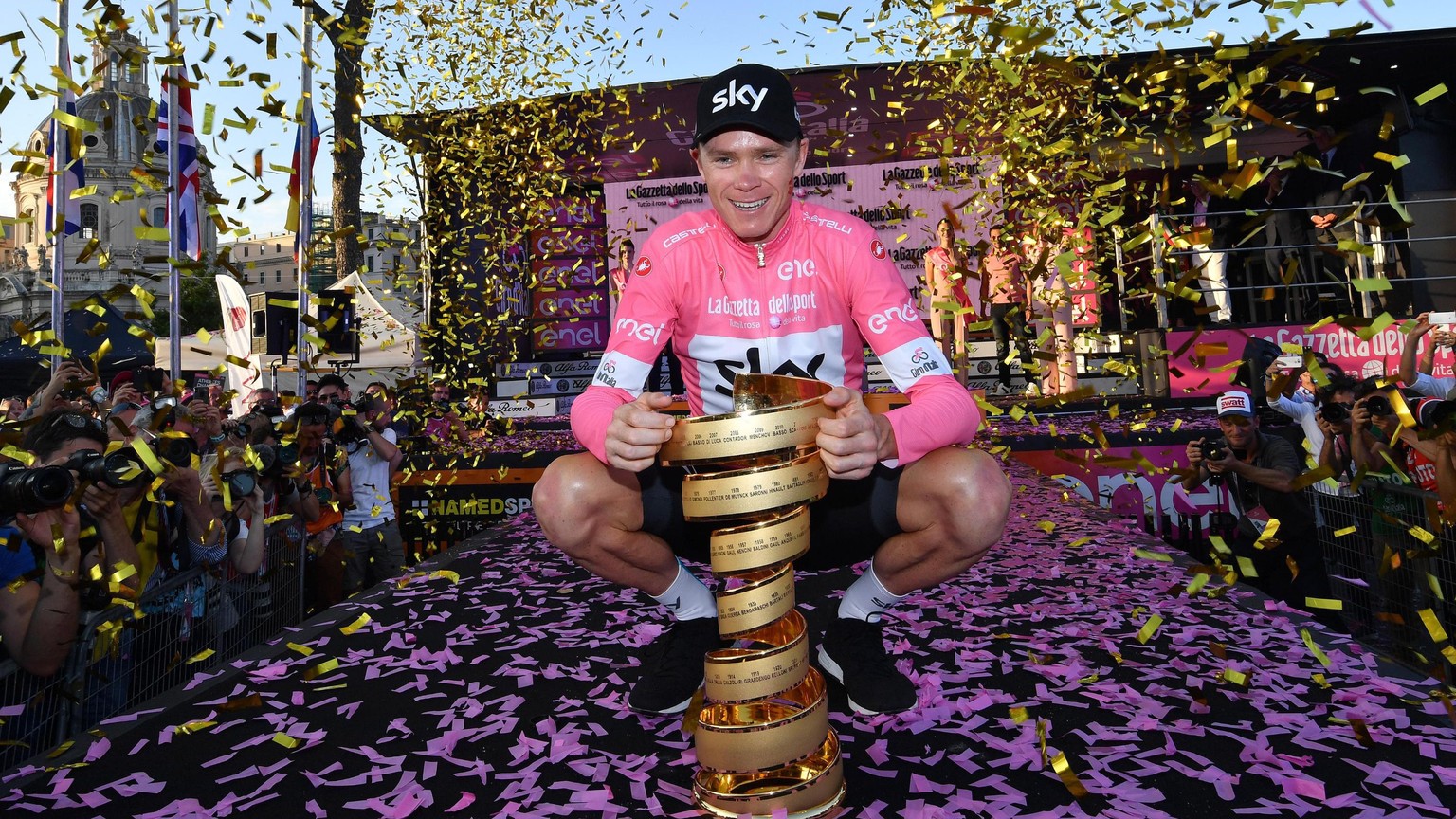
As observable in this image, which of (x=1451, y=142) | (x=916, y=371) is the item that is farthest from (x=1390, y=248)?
(x=916, y=371)

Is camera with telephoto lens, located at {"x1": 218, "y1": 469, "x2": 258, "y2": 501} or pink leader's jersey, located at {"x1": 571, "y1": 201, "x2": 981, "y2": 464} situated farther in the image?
camera with telephoto lens, located at {"x1": 218, "y1": 469, "x2": 258, "y2": 501}

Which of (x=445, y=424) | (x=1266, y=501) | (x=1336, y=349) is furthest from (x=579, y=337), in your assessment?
(x=1266, y=501)

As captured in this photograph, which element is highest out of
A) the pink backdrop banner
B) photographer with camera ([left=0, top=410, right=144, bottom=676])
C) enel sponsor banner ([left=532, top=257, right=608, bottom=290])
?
the pink backdrop banner

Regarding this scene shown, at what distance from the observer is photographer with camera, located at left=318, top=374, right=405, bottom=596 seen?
5949 millimetres

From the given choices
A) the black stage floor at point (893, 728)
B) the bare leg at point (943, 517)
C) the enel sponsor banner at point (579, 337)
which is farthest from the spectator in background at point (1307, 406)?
the enel sponsor banner at point (579, 337)

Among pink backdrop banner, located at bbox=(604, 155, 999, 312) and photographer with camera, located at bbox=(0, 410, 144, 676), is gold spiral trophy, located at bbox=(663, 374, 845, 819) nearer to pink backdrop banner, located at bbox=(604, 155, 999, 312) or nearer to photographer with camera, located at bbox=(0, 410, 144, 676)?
photographer with camera, located at bbox=(0, 410, 144, 676)

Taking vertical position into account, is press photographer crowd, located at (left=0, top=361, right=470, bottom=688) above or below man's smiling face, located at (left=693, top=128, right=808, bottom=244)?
below

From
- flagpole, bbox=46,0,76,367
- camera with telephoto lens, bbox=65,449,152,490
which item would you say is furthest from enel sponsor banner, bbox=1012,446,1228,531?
flagpole, bbox=46,0,76,367

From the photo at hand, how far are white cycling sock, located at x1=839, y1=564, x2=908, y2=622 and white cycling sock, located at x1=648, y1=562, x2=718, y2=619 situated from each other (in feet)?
1.41

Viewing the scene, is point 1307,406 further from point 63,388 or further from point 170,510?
point 63,388

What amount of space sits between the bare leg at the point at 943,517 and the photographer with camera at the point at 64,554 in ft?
7.03

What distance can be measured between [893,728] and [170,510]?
3.25 m

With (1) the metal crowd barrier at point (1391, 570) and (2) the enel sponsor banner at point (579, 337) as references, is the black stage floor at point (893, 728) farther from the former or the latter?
(2) the enel sponsor banner at point (579, 337)

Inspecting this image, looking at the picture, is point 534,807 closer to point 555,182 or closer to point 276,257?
point 555,182
